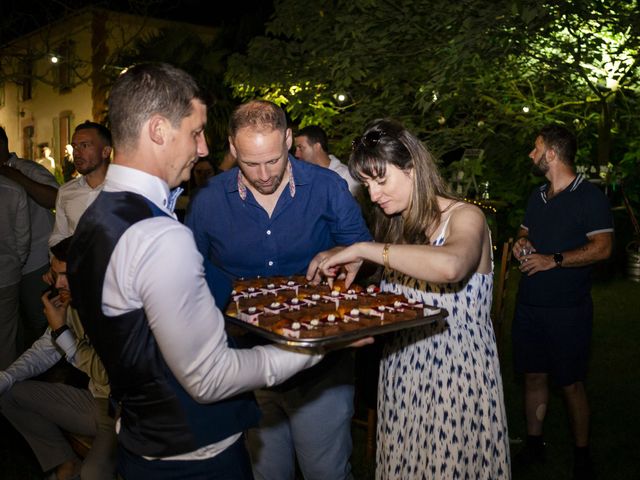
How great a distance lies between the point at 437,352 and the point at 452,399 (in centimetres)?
21

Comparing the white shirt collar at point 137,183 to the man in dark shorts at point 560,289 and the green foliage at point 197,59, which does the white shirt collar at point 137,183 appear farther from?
the green foliage at point 197,59

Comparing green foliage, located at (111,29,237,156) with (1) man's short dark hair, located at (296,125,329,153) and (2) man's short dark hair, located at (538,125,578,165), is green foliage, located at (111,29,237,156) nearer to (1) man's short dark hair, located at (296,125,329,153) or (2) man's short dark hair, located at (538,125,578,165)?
(1) man's short dark hair, located at (296,125,329,153)

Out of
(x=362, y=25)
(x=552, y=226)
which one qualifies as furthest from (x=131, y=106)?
(x=362, y=25)

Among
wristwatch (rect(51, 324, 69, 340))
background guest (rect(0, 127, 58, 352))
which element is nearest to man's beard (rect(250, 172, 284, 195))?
wristwatch (rect(51, 324, 69, 340))

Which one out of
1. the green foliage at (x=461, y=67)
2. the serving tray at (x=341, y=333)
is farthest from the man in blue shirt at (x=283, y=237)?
the green foliage at (x=461, y=67)

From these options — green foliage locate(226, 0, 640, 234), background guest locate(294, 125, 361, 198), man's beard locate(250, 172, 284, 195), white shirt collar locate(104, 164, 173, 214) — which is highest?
green foliage locate(226, 0, 640, 234)

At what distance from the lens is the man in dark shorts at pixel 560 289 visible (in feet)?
12.4

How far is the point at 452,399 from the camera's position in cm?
242

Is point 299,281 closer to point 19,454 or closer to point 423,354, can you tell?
point 423,354

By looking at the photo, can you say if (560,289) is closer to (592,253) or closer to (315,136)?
(592,253)

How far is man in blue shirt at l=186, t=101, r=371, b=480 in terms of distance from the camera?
105 inches

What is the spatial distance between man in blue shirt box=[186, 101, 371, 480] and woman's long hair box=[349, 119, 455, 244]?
44 cm

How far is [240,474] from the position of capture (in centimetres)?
186

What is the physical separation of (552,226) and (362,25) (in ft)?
14.2
